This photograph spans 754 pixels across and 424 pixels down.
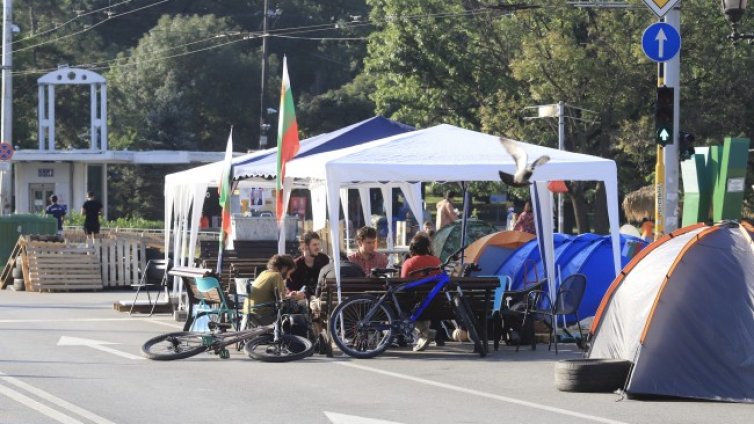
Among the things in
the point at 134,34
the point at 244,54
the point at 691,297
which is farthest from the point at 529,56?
the point at 134,34

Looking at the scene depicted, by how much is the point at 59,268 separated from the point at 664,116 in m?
14.0

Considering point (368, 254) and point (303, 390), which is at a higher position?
point (368, 254)

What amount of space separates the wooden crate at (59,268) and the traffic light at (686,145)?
1354cm

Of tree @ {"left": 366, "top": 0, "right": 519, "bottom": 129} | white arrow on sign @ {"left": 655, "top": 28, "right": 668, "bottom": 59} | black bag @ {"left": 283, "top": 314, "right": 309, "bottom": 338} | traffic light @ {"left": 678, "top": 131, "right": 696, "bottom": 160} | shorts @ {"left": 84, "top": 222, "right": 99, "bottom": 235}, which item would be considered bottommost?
black bag @ {"left": 283, "top": 314, "right": 309, "bottom": 338}

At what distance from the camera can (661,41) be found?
17.5 m

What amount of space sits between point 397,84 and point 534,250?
30506 mm

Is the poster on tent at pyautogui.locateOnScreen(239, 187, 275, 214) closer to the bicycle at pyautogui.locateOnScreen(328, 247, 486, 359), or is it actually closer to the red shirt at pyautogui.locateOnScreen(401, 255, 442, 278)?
the red shirt at pyautogui.locateOnScreen(401, 255, 442, 278)

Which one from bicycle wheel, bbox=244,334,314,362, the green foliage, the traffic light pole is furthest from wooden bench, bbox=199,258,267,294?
the green foliage

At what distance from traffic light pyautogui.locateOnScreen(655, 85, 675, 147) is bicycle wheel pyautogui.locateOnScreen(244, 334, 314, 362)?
5869 millimetres

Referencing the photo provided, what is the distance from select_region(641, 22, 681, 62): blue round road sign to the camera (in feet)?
57.2

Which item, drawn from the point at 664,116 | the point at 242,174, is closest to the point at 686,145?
the point at 664,116

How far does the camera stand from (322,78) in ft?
269

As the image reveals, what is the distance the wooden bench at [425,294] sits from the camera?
15.3 metres

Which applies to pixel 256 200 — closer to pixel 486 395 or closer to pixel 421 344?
pixel 421 344
